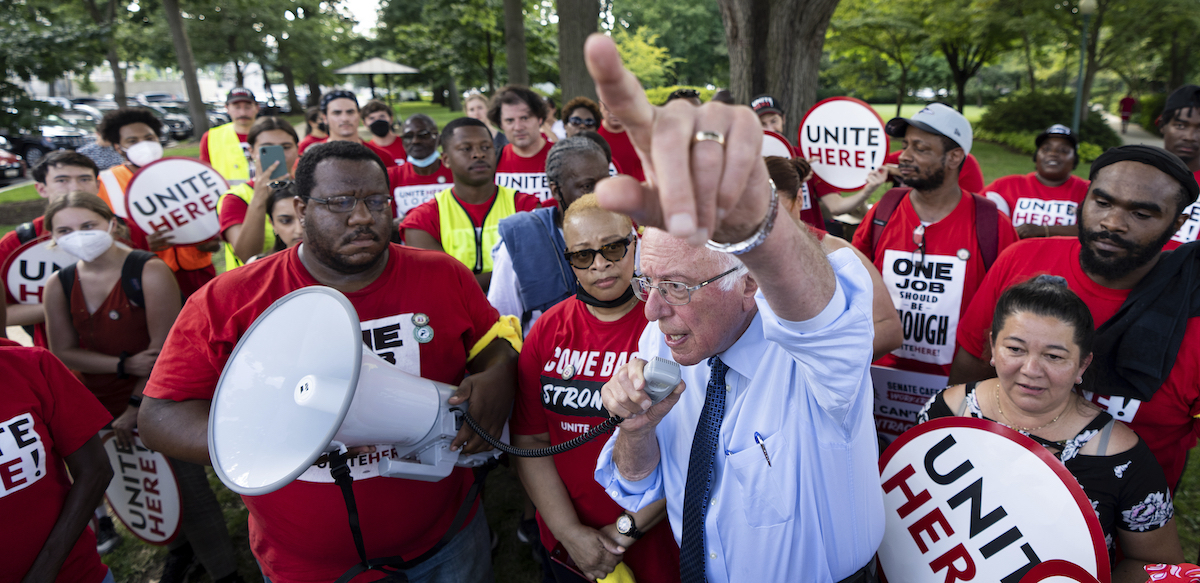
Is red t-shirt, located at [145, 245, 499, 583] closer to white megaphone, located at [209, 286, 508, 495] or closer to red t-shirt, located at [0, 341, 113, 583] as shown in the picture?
white megaphone, located at [209, 286, 508, 495]

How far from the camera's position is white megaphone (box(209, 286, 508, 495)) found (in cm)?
165

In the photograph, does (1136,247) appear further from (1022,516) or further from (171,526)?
(171,526)

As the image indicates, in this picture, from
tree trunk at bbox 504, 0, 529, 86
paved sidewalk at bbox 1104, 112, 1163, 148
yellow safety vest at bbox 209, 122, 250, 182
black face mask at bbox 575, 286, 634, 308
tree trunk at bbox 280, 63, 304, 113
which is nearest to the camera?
black face mask at bbox 575, 286, 634, 308

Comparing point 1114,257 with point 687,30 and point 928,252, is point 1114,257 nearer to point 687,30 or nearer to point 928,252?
point 928,252

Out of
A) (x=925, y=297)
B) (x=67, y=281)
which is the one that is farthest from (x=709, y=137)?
(x=67, y=281)

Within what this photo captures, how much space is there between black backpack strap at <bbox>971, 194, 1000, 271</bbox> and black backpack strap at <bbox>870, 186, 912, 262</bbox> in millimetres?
427

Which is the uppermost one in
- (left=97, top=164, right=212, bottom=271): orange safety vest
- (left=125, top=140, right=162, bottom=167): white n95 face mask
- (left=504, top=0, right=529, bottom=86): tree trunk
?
(left=504, top=0, right=529, bottom=86): tree trunk

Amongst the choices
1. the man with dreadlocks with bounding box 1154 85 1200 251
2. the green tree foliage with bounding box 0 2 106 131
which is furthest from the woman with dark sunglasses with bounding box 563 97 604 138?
the green tree foliage with bounding box 0 2 106 131

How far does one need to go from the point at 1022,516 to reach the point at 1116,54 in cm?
2184

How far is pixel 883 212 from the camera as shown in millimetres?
3672

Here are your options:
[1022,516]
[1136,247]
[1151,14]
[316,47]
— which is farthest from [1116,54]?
[316,47]

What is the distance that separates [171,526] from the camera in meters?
3.16

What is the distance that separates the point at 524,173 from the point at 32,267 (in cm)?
328

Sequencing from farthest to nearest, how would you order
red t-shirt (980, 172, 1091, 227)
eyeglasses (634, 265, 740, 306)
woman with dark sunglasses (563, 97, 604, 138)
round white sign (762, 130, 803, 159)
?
1. woman with dark sunglasses (563, 97, 604, 138)
2. red t-shirt (980, 172, 1091, 227)
3. round white sign (762, 130, 803, 159)
4. eyeglasses (634, 265, 740, 306)
